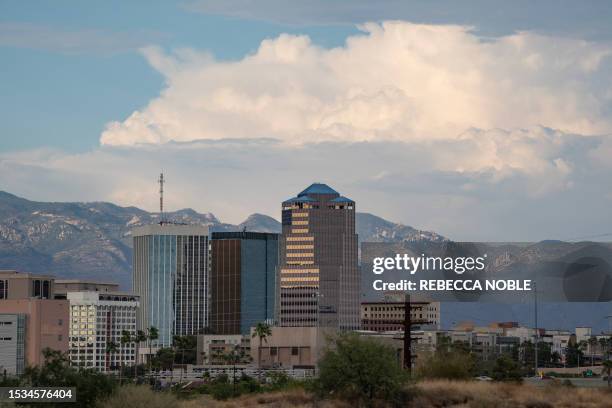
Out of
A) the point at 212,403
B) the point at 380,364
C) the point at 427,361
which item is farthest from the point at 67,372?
the point at 427,361

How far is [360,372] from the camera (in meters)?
99.2

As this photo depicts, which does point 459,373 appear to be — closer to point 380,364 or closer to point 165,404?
point 380,364

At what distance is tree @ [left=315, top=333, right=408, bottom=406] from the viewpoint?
98.2 meters

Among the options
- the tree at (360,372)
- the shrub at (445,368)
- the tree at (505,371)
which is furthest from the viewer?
the tree at (505,371)

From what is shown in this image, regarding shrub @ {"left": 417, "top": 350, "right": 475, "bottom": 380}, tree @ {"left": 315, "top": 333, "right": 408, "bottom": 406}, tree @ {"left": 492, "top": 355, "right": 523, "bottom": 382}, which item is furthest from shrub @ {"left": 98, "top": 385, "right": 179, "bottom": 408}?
tree @ {"left": 492, "top": 355, "right": 523, "bottom": 382}

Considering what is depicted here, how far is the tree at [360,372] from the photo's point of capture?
98250 millimetres

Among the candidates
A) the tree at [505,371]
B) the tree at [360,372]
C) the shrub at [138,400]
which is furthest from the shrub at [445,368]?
the tree at [505,371]

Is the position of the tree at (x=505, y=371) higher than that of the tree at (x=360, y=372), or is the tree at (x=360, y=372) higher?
the tree at (x=360, y=372)

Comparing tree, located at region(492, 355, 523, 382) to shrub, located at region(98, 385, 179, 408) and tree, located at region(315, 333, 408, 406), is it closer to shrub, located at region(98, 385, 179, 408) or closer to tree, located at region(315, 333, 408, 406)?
tree, located at region(315, 333, 408, 406)

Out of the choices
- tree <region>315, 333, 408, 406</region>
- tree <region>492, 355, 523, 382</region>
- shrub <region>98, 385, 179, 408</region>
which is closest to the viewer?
shrub <region>98, 385, 179, 408</region>

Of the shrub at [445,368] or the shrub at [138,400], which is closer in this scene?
the shrub at [138,400]

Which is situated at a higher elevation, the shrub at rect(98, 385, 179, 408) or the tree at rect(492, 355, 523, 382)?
the shrub at rect(98, 385, 179, 408)

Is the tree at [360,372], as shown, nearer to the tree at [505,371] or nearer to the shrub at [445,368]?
the shrub at [445,368]

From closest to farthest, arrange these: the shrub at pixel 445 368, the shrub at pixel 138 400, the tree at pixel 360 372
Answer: the shrub at pixel 138 400
the tree at pixel 360 372
the shrub at pixel 445 368
